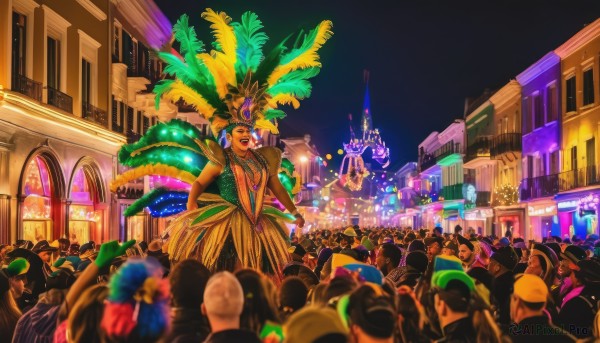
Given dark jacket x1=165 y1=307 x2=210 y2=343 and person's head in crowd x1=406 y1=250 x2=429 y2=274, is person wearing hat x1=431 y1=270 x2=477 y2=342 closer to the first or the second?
dark jacket x1=165 y1=307 x2=210 y2=343

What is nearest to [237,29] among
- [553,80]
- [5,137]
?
[5,137]

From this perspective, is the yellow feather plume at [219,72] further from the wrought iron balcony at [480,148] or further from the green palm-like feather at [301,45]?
the wrought iron balcony at [480,148]

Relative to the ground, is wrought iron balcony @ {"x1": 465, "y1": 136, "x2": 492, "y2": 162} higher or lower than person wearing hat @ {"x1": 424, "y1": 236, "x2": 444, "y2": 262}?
higher

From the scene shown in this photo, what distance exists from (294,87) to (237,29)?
93cm

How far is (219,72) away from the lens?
8.74 meters

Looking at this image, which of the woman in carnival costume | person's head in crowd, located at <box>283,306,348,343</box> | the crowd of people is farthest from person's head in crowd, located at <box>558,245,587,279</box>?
person's head in crowd, located at <box>283,306,348,343</box>

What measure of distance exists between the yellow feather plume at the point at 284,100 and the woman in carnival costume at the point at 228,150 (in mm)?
14

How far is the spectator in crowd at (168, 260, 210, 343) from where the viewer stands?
15.2 ft

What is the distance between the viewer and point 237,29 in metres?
8.87

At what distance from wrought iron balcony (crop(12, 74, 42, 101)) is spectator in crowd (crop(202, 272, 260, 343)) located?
17.4 metres

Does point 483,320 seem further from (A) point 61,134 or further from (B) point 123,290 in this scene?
(A) point 61,134

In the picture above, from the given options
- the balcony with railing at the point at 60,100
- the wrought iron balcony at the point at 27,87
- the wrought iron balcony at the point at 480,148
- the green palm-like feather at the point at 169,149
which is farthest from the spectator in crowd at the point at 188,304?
the wrought iron balcony at the point at 480,148

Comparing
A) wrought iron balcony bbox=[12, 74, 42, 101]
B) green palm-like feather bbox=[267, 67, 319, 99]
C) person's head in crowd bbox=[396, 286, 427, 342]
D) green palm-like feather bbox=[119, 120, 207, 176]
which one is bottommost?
person's head in crowd bbox=[396, 286, 427, 342]

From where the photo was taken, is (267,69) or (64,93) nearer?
(267,69)
